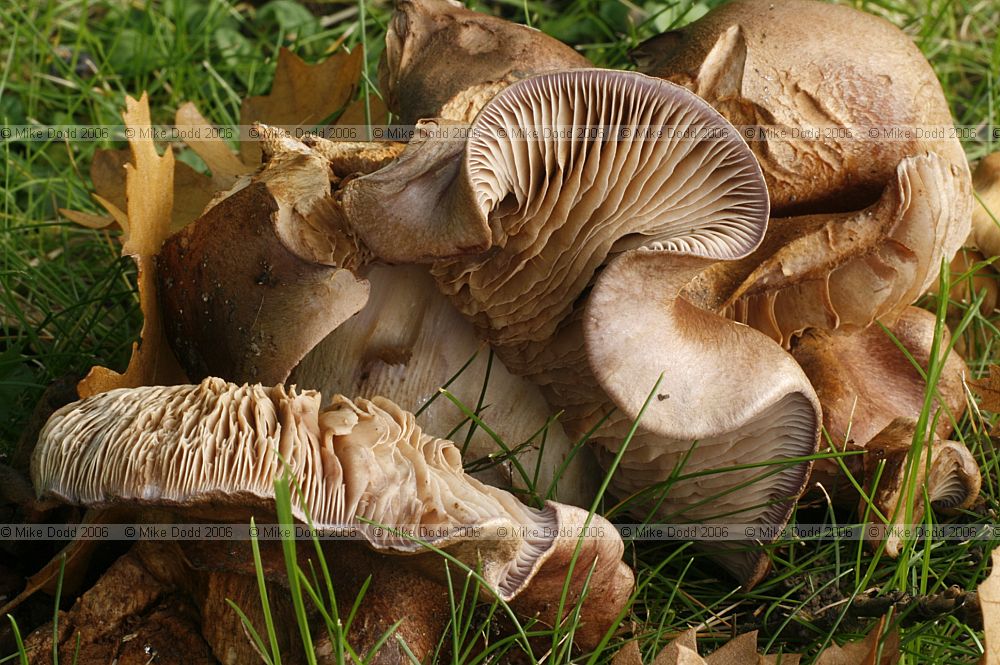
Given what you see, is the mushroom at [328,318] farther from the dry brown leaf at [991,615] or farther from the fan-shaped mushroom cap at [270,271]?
the dry brown leaf at [991,615]

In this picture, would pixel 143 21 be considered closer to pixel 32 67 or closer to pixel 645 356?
pixel 32 67

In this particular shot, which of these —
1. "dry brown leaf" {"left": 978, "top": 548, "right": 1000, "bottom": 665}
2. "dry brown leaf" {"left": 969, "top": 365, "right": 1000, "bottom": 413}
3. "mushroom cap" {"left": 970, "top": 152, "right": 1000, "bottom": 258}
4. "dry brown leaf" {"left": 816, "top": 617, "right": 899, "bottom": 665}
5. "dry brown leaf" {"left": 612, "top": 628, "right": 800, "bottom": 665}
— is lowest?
"dry brown leaf" {"left": 612, "top": 628, "right": 800, "bottom": 665}

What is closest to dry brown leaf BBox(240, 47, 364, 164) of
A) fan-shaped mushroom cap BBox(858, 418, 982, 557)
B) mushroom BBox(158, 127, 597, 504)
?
mushroom BBox(158, 127, 597, 504)

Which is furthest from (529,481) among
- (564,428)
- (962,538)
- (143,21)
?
(143,21)

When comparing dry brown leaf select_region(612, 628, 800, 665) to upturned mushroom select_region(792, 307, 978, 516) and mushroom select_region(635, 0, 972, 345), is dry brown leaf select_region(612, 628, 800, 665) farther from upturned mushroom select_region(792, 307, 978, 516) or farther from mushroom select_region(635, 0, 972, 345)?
mushroom select_region(635, 0, 972, 345)

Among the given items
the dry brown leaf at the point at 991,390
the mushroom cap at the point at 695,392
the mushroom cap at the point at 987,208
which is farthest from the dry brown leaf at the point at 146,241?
the mushroom cap at the point at 987,208

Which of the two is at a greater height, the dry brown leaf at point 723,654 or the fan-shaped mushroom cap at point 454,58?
the fan-shaped mushroom cap at point 454,58
